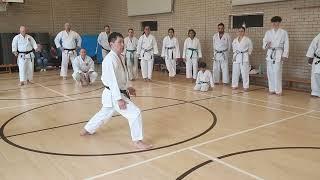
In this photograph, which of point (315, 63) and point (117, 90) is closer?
point (117, 90)

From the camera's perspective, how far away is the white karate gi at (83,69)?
318 inches

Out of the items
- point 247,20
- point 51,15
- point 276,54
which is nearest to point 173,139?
point 276,54

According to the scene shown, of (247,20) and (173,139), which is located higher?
(247,20)

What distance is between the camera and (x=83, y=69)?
27.0 ft

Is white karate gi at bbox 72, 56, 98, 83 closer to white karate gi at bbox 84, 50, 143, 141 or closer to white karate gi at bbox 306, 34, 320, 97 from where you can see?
white karate gi at bbox 84, 50, 143, 141

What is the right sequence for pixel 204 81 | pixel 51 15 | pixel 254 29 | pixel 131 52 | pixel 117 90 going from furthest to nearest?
pixel 51 15, pixel 131 52, pixel 254 29, pixel 204 81, pixel 117 90

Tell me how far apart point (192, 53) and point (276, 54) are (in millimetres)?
2485

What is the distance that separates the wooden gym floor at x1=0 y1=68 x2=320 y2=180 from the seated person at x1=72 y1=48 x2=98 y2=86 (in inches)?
57.2

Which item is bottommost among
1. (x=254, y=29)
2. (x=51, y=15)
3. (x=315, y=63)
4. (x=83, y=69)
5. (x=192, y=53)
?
(x=83, y=69)

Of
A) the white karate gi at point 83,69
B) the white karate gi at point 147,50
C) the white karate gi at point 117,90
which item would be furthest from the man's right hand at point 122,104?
the white karate gi at point 147,50

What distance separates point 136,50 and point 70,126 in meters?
5.09

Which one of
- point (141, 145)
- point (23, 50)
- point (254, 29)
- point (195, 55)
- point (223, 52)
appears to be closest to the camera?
point (141, 145)

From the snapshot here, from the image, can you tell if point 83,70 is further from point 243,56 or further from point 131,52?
point 243,56

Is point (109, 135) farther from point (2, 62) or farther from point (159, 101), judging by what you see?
Result: point (2, 62)
